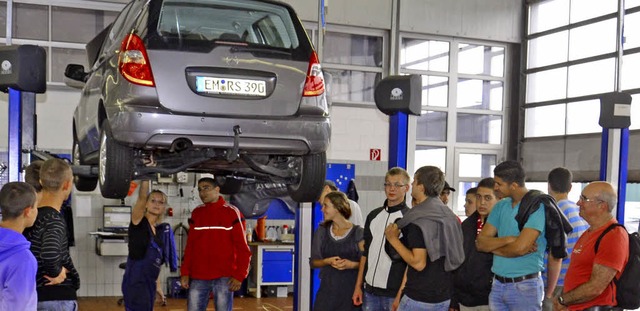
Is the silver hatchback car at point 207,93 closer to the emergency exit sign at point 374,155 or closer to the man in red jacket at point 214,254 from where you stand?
the man in red jacket at point 214,254

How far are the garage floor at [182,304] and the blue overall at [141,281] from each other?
3.94m

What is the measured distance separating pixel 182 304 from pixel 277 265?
155 centimetres

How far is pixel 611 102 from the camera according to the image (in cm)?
586

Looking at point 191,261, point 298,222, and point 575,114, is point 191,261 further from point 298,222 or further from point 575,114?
point 575,114

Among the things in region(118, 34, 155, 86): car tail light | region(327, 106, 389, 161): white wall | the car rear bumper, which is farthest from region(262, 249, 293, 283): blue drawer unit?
region(118, 34, 155, 86): car tail light

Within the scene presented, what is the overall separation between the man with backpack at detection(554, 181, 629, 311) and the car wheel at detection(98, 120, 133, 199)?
9.21 ft

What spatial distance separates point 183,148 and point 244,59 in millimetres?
640

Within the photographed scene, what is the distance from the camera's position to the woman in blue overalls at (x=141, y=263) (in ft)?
18.7

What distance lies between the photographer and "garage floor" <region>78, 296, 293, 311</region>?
955 cm

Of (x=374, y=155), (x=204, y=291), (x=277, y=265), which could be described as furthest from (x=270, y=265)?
(x=204, y=291)

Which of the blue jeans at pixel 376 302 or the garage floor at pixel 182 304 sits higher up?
the blue jeans at pixel 376 302

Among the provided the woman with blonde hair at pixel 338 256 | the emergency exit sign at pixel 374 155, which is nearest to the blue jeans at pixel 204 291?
the woman with blonde hair at pixel 338 256

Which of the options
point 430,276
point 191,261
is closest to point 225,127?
point 430,276

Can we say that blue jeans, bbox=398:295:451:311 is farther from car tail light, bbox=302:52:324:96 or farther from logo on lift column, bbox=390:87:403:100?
logo on lift column, bbox=390:87:403:100
